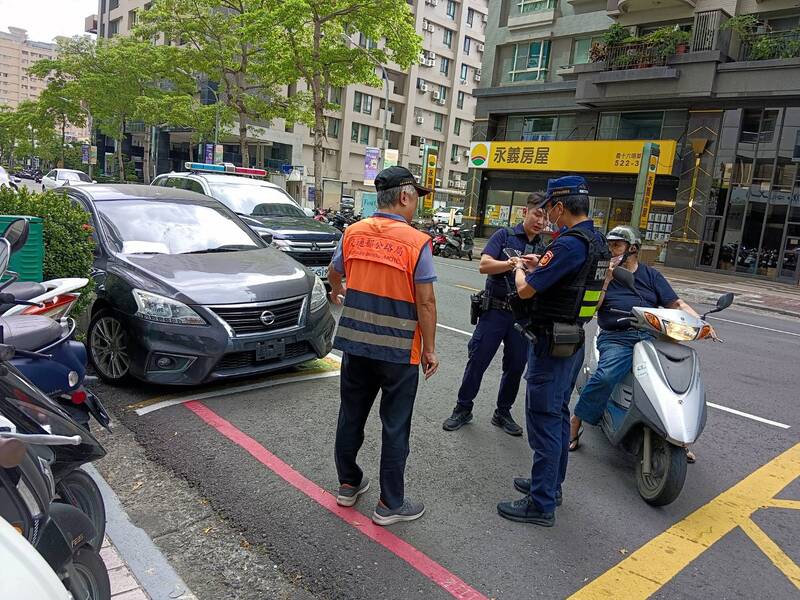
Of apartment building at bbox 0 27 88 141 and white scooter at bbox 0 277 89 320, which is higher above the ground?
apartment building at bbox 0 27 88 141

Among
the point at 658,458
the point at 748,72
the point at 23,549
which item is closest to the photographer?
the point at 23,549

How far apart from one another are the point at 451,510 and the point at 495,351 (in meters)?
1.47

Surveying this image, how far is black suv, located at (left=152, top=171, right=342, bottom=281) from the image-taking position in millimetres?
8783

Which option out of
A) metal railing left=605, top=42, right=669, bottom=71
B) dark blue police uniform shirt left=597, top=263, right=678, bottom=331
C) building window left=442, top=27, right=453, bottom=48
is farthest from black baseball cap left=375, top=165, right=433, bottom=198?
building window left=442, top=27, right=453, bottom=48

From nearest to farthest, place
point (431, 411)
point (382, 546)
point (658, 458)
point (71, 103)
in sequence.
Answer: point (382, 546)
point (658, 458)
point (431, 411)
point (71, 103)

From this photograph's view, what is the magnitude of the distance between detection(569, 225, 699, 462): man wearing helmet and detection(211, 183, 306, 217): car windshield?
252 inches

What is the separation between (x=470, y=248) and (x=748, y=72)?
10643 mm

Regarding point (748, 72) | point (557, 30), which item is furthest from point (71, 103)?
point (748, 72)

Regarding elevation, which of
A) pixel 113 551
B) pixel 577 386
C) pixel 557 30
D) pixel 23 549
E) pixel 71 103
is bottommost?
pixel 113 551

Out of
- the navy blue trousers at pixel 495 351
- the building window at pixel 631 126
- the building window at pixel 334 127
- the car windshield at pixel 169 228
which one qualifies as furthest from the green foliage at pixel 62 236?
the building window at pixel 334 127

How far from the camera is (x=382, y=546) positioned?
3170mm

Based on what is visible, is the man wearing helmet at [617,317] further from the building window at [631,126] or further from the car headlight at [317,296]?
the building window at [631,126]

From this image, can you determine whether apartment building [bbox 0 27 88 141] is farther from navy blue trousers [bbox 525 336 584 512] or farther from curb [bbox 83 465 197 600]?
navy blue trousers [bbox 525 336 584 512]

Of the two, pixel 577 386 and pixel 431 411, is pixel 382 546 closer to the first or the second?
pixel 431 411
